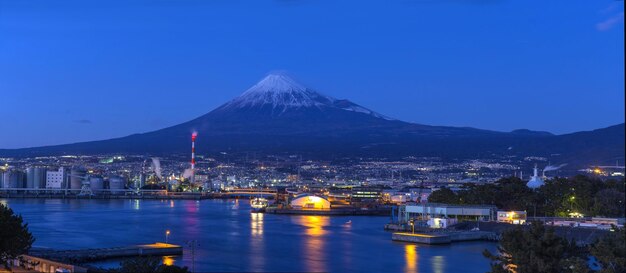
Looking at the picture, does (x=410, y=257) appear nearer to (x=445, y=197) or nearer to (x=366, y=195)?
(x=445, y=197)

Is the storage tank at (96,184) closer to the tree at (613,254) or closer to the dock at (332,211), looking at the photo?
the dock at (332,211)

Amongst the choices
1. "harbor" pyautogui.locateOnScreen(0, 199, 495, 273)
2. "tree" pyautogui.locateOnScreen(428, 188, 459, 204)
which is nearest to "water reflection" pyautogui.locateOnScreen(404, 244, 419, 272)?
"harbor" pyautogui.locateOnScreen(0, 199, 495, 273)

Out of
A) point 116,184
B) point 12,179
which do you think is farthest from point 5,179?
point 116,184

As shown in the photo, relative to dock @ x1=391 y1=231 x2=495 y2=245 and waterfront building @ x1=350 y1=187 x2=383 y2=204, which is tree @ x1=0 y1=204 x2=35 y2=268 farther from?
waterfront building @ x1=350 y1=187 x2=383 y2=204

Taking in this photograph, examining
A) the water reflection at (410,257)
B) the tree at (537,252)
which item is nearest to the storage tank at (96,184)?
the water reflection at (410,257)

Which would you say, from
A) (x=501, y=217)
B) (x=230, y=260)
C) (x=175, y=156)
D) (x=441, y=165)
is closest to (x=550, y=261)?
(x=230, y=260)

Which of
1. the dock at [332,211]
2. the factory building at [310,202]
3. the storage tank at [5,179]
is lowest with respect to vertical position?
the dock at [332,211]

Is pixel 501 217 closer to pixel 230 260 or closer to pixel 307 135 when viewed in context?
pixel 230 260
